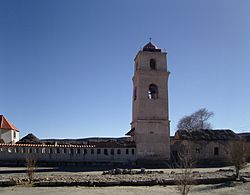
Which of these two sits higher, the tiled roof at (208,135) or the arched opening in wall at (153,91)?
the arched opening in wall at (153,91)

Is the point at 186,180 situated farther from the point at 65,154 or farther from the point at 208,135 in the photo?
the point at 208,135

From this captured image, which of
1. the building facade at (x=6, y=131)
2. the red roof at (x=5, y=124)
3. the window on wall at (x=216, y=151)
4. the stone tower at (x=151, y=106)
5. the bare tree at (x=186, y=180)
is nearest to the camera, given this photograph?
the bare tree at (x=186, y=180)

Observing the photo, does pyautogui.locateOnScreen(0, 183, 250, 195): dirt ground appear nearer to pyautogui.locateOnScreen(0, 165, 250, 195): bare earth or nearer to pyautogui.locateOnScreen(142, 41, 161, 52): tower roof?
pyautogui.locateOnScreen(0, 165, 250, 195): bare earth

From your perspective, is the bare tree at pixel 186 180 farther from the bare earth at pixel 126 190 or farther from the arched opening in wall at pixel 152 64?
the arched opening in wall at pixel 152 64

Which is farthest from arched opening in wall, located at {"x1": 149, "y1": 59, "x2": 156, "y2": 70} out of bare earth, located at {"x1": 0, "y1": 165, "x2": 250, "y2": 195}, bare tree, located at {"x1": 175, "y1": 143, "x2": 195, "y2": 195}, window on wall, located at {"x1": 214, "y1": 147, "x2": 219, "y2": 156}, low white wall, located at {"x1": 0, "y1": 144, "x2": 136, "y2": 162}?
bare tree, located at {"x1": 175, "y1": 143, "x2": 195, "y2": 195}

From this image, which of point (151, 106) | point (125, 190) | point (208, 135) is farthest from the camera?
point (208, 135)

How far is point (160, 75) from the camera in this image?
33.8 meters

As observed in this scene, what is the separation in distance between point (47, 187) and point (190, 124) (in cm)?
3575

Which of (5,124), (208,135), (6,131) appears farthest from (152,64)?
(6,131)

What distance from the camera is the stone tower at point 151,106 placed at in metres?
32.3

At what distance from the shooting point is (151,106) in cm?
3316

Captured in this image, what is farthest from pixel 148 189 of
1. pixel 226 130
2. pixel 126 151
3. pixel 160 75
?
pixel 226 130

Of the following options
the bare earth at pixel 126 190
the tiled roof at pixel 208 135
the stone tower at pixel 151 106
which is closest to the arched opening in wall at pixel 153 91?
the stone tower at pixel 151 106

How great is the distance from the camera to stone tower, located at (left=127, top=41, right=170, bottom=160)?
106 feet
